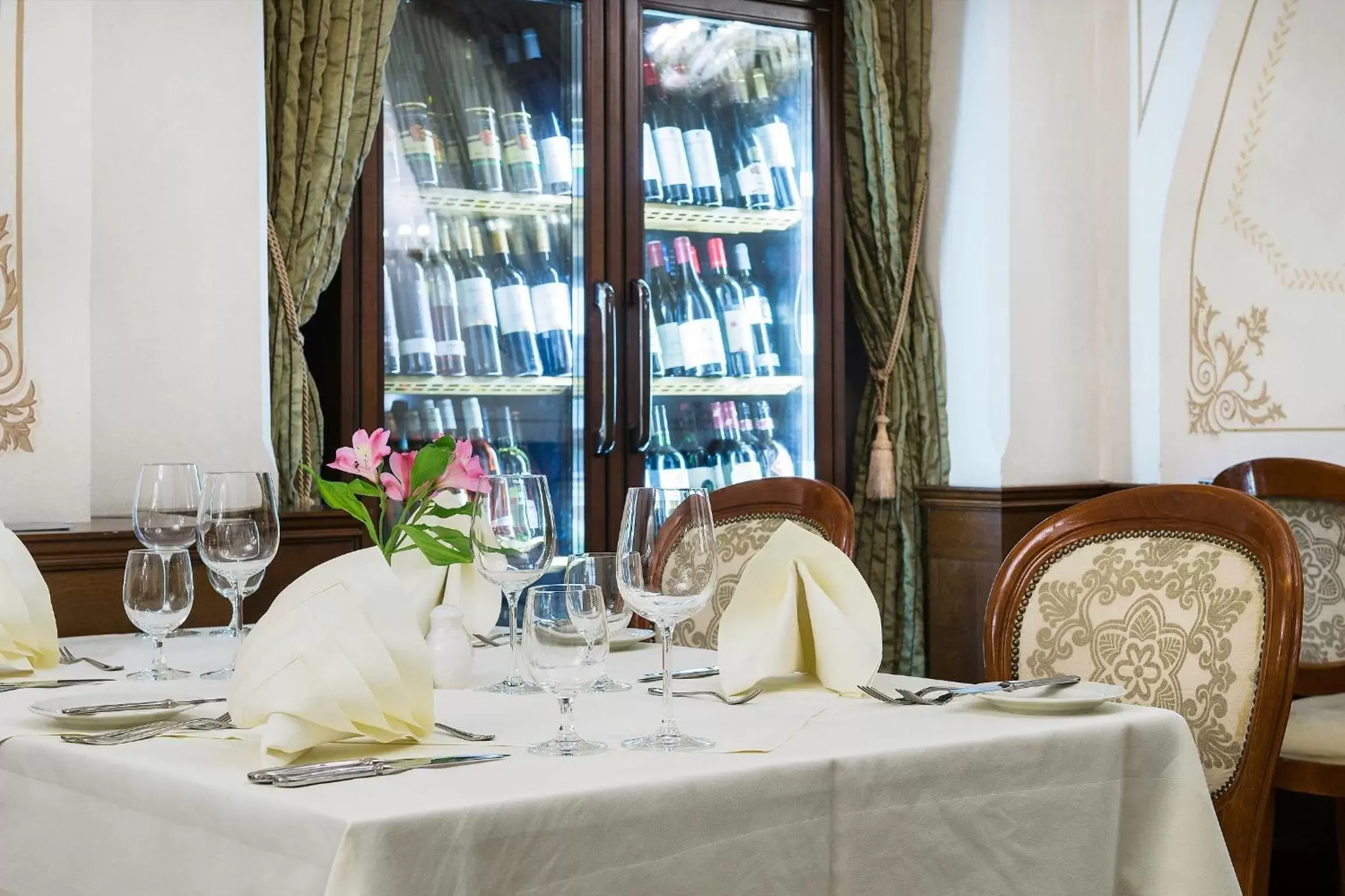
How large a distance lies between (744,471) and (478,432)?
790 millimetres

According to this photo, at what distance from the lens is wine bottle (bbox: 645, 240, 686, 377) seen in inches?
153

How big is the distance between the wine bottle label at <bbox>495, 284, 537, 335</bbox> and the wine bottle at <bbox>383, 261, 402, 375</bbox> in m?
0.28

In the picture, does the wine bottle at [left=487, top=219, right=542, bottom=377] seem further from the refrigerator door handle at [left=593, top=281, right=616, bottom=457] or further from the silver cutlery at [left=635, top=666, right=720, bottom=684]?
the silver cutlery at [left=635, top=666, right=720, bottom=684]

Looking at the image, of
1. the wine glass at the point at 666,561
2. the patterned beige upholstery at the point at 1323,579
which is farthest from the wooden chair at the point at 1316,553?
the wine glass at the point at 666,561

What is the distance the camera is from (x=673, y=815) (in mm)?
1121

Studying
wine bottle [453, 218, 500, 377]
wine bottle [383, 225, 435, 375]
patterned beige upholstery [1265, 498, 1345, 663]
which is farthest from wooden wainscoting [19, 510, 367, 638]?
patterned beige upholstery [1265, 498, 1345, 663]

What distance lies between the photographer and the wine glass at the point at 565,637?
1178 millimetres

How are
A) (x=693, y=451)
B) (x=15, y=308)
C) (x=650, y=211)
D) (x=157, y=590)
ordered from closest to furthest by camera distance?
1. (x=157, y=590)
2. (x=15, y=308)
3. (x=650, y=211)
4. (x=693, y=451)

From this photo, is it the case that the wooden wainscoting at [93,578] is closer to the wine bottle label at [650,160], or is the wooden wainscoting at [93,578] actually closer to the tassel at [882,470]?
the wine bottle label at [650,160]

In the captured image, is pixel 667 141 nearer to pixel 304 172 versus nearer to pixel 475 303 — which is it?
pixel 475 303

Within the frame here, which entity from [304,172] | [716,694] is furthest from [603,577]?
[304,172]

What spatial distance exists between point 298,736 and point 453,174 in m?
2.61

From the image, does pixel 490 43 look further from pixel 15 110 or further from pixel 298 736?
pixel 298 736

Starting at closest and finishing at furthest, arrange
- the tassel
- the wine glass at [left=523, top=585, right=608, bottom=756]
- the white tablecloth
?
the white tablecloth
the wine glass at [left=523, top=585, right=608, bottom=756]
the tassel
